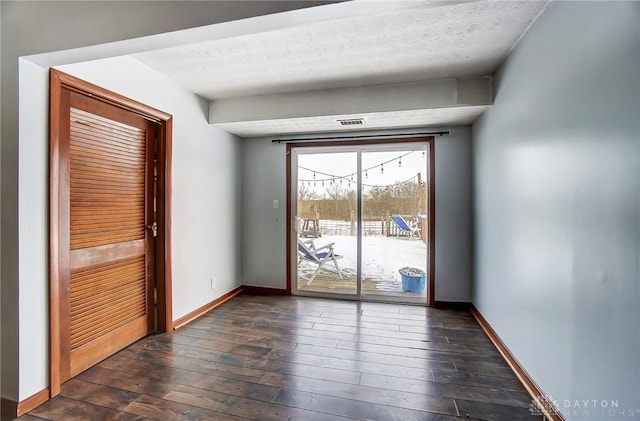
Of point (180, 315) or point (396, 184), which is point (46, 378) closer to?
point (180, 315)

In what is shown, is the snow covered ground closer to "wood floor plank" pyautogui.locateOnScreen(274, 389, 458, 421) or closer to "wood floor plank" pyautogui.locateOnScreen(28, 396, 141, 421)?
"wood floor plank" pyautogui.locateOnScreen(274, 389, 458, 421)

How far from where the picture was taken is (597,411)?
1.30 m

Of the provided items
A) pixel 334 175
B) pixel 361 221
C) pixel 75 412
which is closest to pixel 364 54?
pixel 334 175

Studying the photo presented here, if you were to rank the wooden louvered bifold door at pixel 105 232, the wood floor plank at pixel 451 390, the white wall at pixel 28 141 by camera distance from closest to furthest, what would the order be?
1. the white wall at pixel 28 141
2. the wood floor plank at pixel 451 390
3. the wooden louvered bifold door at pixel 105 232

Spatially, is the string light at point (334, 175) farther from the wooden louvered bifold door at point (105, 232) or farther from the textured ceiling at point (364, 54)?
the wooden louvered bifold door at point (105, 232)

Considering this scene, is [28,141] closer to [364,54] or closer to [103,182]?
[103,182]

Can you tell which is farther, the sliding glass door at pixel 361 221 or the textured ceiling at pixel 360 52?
the sliding glass door at pixel 361 221

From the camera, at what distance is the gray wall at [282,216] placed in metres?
3.60

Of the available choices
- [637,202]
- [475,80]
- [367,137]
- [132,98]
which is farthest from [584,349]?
[132,98]

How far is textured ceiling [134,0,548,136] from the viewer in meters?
1.90

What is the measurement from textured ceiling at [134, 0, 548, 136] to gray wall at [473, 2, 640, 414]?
0.26 m

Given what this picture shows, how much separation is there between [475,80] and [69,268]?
3665 millimetres

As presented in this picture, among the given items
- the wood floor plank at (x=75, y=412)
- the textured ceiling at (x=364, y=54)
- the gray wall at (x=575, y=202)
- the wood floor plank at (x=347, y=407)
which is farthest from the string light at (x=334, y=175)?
the wood floor plank at (x=75, y=412)

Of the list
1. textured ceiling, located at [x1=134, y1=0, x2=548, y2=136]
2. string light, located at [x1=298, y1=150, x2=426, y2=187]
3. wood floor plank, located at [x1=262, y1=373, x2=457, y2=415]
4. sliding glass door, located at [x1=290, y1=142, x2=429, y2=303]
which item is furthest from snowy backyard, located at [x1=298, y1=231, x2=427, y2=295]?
wood floor plank, located at [x1=262, y1=373, x2=457, y2=415]
